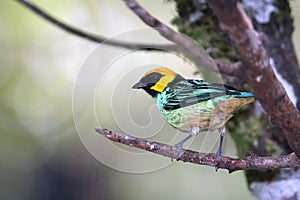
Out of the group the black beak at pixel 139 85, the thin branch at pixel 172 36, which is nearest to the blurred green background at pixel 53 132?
the thin branch at pixel 172 36

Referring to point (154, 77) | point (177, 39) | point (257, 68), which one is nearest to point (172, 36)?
point (177, 39)

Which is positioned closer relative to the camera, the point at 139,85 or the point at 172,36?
the point at 139,85

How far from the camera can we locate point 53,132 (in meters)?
4.02

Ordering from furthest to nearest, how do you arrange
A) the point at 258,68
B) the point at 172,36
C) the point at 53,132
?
the point at 53,132
the point at 172,36
the point at 258,68

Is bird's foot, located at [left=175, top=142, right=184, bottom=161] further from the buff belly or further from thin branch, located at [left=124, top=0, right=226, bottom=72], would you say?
thin branch, located at [left=124, top=0, right=226, bottom=72]

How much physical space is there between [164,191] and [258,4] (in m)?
2.26

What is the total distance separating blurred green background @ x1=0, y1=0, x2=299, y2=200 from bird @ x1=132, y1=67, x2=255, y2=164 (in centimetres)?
238

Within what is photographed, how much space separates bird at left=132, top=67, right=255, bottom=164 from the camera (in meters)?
1.28

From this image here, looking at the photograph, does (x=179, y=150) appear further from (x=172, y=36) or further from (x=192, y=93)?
(x=172, y=36)

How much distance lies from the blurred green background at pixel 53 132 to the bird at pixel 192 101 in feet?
7.82

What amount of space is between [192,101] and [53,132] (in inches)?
112

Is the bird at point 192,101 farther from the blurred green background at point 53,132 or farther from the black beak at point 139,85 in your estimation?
the blurred green background at point 53,132

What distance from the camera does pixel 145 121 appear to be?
1418mm

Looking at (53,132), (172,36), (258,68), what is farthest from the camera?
(53,132)
